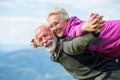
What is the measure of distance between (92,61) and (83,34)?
496 millimetres

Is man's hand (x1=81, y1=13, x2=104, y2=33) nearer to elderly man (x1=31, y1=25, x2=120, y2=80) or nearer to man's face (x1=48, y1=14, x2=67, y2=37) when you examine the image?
elderly man (x1=31, y1=25, x2=120, y2=80)

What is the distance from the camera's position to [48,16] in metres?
4.98

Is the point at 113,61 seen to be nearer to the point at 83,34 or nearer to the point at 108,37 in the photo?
the point at 108,37

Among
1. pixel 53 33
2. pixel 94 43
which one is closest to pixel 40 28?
pixel 53 33

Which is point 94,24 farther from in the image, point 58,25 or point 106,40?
point 58,25

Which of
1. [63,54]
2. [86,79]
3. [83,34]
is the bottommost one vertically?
[86,79]

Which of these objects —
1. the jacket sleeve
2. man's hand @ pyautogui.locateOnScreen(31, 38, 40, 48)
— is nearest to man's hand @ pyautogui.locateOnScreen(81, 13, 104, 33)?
the jacket sleeve

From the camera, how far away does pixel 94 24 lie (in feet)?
13.7

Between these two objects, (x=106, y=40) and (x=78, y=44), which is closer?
(x=78, y=44)

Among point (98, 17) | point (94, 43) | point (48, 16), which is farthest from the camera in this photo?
point (48, 16)

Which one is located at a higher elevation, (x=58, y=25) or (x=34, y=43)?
(x=58, y=25)

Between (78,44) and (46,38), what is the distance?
51 cm

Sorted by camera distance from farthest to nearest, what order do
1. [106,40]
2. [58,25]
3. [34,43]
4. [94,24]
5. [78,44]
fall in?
1. [34,43]
2. [58,25]
3. [106,40]
4. [78,44]
5. [94,24]

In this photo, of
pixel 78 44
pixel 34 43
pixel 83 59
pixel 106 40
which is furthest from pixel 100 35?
pixel 34 43
